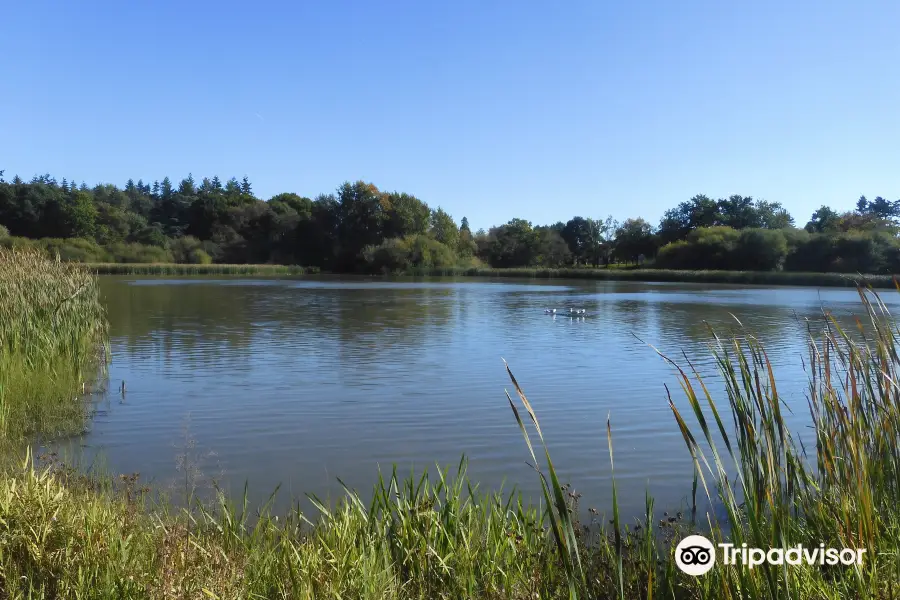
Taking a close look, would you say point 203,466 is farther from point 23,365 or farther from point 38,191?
point 38,191

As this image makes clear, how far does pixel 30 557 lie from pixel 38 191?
255ft

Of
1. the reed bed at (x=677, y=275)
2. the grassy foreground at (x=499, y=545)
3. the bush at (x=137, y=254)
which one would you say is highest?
the bush at (x=137, y=254)

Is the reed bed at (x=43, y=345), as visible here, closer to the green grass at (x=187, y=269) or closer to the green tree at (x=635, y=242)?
the green grass at (x=187, y=269)

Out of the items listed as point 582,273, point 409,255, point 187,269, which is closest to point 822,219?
point 582,273

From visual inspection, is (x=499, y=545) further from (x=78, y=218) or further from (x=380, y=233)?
(x=78, y=218)

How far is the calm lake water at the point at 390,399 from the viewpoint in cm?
581

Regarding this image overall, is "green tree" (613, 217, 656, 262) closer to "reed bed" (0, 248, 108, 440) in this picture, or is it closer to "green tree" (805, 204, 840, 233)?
"green tree" (805, 204, 840, 233)

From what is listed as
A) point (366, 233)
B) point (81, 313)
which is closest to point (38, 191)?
point (366, 233)

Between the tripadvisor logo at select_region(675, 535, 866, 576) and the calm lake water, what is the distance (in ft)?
4.69

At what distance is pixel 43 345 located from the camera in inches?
333

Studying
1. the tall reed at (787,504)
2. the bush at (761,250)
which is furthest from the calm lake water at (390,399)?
the bush at (761,250)

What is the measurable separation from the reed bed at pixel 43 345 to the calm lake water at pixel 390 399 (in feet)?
1.42

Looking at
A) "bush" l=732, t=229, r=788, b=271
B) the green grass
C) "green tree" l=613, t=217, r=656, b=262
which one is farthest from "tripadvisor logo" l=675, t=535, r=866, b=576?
"green tree" l=613, t=217, r=656, b=262

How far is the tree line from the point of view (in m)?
58.9
